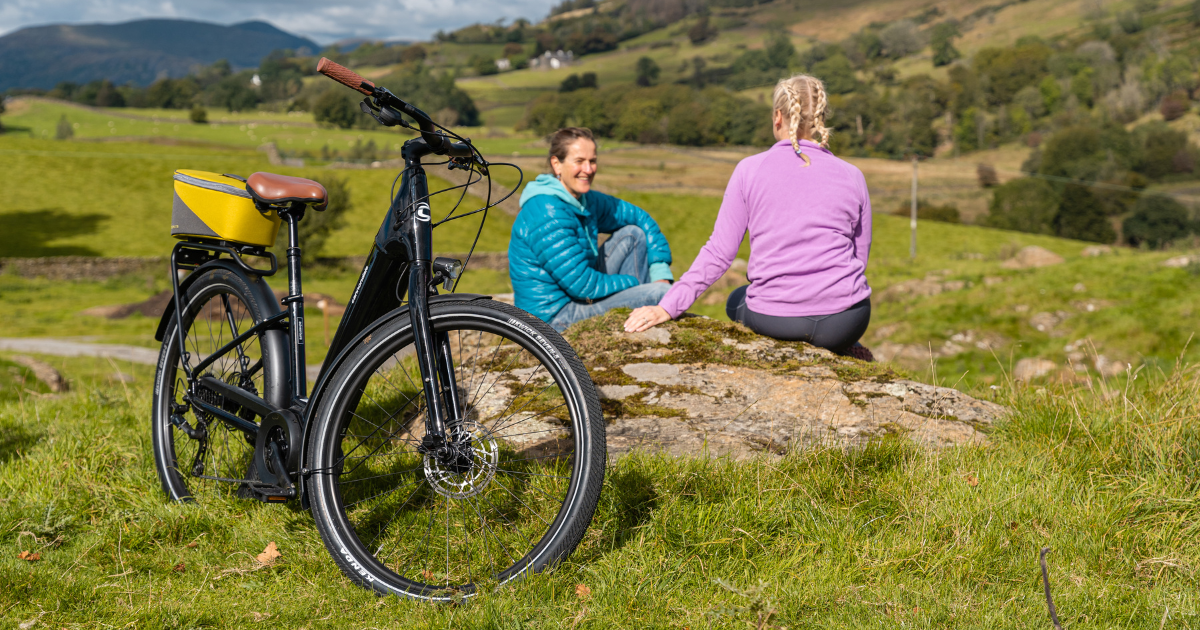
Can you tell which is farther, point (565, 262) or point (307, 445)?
point (565, 262)

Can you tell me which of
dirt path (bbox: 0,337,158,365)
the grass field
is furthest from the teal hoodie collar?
dirt path (bbox: 0,337,158,365)

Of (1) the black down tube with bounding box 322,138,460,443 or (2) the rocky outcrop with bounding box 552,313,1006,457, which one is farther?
(2) the rocky outcrop with bounding box 552,313,1006,457

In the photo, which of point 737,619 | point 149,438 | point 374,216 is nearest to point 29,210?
point 374,216

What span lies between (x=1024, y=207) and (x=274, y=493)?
92556mm

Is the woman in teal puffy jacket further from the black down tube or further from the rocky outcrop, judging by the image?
the black down tube

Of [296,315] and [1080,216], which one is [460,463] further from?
[1080,216]

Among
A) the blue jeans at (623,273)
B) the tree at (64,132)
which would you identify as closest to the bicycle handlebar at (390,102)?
the blue jeans at (623,273)

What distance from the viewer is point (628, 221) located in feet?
19.5

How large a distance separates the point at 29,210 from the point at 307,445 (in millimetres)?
61430

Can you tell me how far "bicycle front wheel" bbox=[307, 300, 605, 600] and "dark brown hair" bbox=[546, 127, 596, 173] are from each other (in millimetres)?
2417

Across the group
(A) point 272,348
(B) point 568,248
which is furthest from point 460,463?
(B) point 568,248

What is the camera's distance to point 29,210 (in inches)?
1997

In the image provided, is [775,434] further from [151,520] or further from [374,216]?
[374,216]

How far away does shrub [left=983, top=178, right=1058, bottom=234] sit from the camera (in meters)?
79.9
